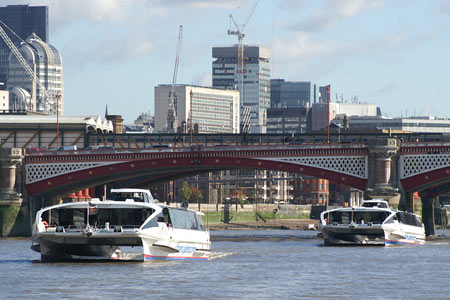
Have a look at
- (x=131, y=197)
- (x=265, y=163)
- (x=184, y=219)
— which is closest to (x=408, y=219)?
(x=265, y=163)

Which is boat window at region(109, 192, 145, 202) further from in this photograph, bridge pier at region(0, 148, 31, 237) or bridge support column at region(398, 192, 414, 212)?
bridge pier at region(0, 148, 31, 237)

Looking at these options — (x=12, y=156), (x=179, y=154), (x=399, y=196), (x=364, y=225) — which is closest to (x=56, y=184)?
(x=12, y=156)

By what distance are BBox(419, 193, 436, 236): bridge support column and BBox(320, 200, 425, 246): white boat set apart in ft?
174

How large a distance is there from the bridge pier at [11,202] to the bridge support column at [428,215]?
185 feet

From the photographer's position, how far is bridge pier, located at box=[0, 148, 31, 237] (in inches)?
5817

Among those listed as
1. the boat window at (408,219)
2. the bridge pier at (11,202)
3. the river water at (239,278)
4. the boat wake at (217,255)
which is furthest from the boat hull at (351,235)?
the bridge pier at (11,202)

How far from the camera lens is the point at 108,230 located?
78.3 meters

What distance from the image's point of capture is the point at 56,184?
149750 millimetres

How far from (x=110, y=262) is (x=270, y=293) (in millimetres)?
21032

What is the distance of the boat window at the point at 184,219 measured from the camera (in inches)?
3314

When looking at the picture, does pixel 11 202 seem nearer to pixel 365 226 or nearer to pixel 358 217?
pixel 358 217

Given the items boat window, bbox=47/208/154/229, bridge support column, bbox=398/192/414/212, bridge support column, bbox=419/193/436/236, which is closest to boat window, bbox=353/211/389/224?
bridge support column, bbox=398/192/414/212

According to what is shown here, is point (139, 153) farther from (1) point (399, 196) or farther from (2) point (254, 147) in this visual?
(1) point (399, 196)

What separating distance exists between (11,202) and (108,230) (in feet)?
237
